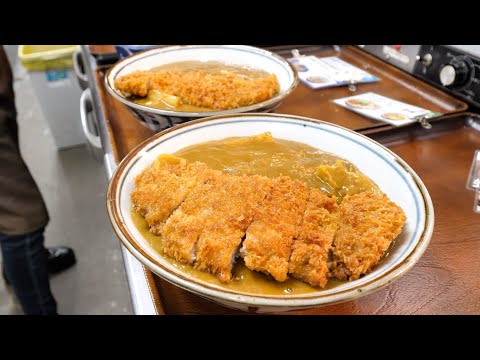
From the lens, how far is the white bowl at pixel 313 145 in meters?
0.83

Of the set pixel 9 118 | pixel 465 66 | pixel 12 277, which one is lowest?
pixel 12 277

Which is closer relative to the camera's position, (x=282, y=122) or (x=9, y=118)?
(x=282, y=122)

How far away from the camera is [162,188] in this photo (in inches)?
46.1

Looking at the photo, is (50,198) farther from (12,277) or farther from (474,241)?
(474,241)

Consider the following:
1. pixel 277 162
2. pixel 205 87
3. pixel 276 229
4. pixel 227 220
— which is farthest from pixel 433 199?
pixel 205 87

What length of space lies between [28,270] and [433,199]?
2.34 metres

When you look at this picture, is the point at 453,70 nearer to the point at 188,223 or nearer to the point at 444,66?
the point at 444,66

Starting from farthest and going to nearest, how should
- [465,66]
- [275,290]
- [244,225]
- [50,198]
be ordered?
[50,198], [465,66], [244,225], [275,290]

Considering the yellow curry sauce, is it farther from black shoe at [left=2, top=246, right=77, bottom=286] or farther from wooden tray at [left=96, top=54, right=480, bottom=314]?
black shoe at [left=2, top=246, right=77, bottom=286]

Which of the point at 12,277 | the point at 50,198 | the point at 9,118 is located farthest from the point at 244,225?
the point at 50,198

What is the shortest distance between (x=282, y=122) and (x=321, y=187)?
0.37 metres

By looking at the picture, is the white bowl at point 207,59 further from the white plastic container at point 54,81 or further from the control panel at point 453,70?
the white plastic container at point 54,81

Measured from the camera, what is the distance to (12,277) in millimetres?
2354

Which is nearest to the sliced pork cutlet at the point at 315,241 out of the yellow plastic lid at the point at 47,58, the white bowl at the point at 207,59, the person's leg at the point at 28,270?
the white bowl at the point at 207,59
